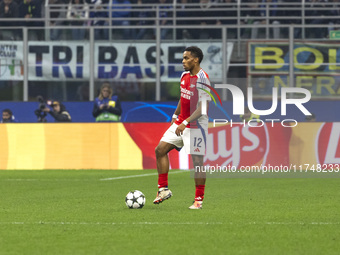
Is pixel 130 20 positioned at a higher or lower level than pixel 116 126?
higher

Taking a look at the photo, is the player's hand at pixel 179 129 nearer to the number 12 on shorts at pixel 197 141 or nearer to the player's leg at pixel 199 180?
the number 12 on shorts at pixel 197 141

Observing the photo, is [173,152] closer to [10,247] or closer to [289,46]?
[289,46]

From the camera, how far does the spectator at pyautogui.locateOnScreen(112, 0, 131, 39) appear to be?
23.5m

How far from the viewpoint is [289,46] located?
20969 mm

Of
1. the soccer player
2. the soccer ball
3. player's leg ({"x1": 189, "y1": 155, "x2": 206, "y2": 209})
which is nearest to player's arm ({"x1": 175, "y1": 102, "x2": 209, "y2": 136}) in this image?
the soccer player

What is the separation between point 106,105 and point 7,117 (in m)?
2.55

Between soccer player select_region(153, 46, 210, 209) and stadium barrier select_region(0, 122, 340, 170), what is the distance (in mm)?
8451

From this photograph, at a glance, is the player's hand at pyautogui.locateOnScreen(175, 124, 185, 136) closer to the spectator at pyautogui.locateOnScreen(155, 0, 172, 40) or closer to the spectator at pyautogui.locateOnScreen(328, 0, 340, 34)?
the spectator at pyautogui.locateOnScreen(155, 0, 172, 40)

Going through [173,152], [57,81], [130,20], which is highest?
[130,20]

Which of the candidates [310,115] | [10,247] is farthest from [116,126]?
[10,247]

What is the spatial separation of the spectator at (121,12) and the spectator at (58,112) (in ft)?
10.5

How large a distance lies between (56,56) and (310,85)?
21.5 ft

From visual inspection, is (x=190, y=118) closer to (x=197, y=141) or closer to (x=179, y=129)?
(x=179, y=129)

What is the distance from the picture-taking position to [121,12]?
79.3ft
